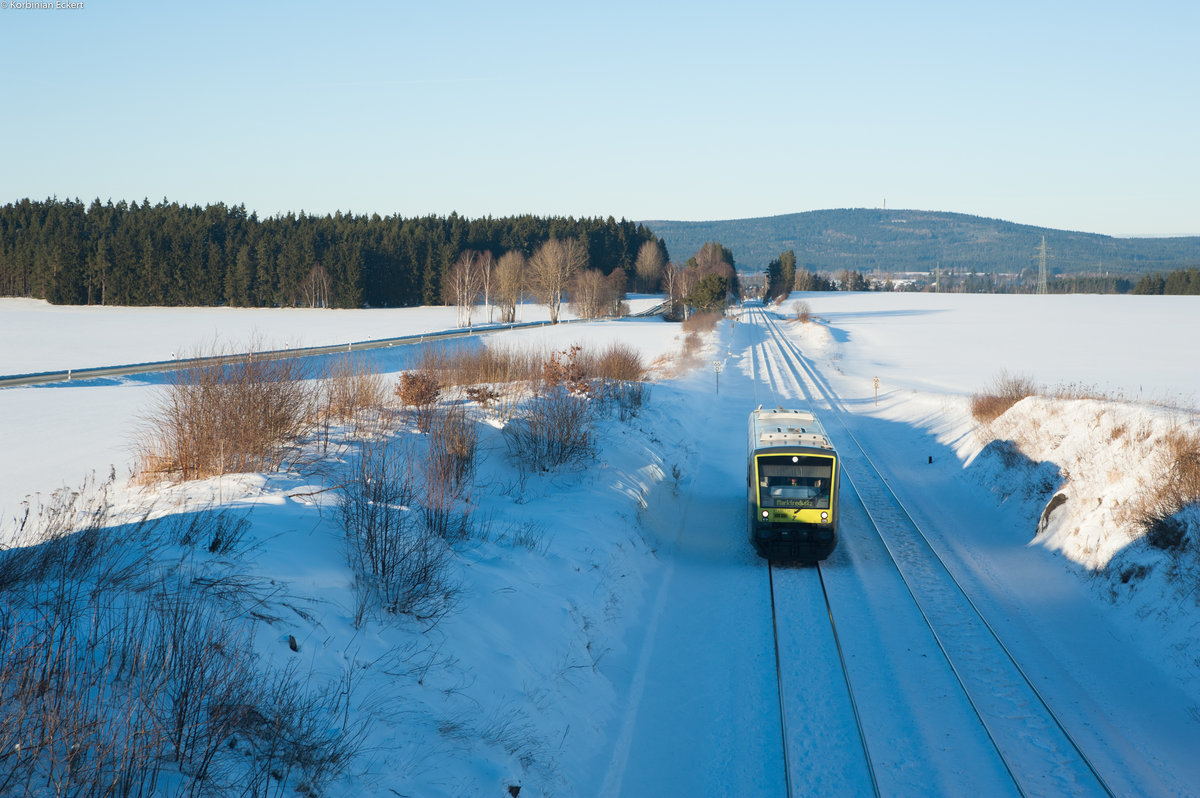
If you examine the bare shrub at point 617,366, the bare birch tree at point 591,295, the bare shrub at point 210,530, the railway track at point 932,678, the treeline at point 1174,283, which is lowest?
the railway track at point 932,678

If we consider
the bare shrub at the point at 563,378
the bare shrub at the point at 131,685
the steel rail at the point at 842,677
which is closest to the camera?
the bare shrub at the point at 131,685

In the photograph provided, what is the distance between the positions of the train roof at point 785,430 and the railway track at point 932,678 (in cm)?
250

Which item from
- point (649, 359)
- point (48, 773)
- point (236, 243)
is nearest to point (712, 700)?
point (48, 773)

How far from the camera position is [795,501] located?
48.5 feet

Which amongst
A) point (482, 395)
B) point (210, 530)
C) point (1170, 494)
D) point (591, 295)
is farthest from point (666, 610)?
point (591, 295)

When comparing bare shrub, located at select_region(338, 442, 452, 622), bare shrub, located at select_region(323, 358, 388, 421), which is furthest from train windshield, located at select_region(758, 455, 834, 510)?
bare shrub, located at select_region(323, 358, 388, 421)

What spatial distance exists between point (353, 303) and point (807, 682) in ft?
351

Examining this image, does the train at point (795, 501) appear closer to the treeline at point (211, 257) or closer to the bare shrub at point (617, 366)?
the bare shrub at point (617, 366)

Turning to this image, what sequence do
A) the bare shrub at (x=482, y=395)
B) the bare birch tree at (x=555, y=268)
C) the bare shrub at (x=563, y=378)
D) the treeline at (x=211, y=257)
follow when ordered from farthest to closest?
the treeline at (x=211, y=257), the bare birch tree at (x=555, y=268), the bare shrub at (x=563, y=378), the bare shrub at (x=482, y=395)

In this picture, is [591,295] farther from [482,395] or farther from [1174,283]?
[1174,283]

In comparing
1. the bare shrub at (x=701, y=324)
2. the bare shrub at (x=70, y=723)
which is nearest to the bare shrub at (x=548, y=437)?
the bare shrub at (x=70, y=723)

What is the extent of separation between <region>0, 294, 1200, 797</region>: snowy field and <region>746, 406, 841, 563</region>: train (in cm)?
75

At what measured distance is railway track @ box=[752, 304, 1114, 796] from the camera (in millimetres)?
8328

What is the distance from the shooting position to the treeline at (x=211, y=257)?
10088 centimetres
